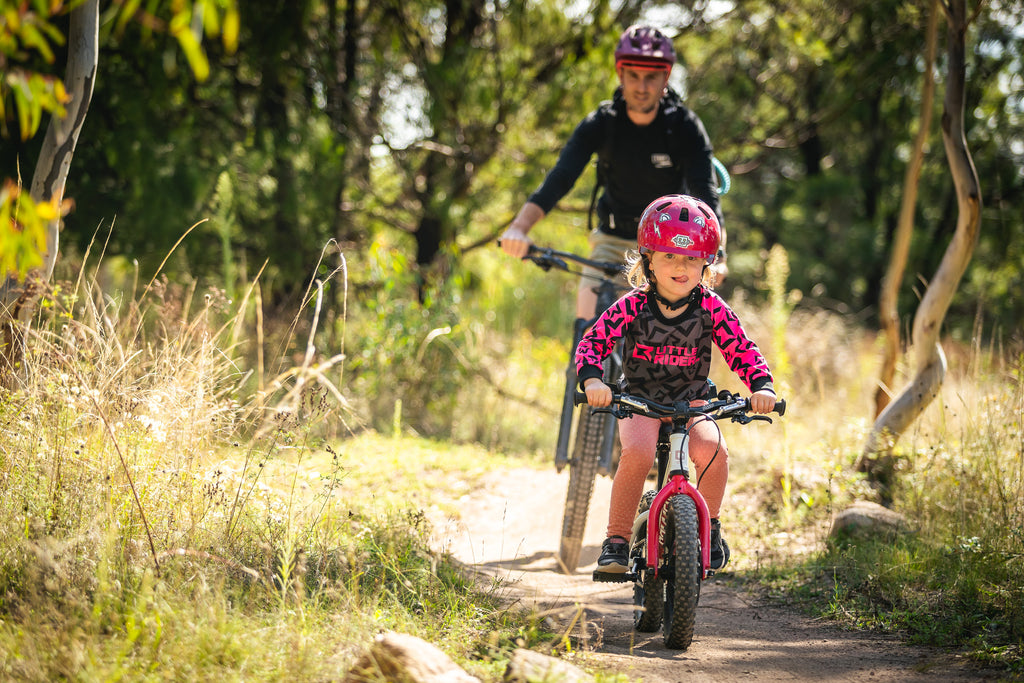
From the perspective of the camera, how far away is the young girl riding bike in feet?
11.5

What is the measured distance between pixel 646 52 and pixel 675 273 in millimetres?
1626

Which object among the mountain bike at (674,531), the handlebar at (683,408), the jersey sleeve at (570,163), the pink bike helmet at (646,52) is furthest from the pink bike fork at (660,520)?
the pink bike helmet at (646,52)

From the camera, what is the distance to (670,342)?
3648mm

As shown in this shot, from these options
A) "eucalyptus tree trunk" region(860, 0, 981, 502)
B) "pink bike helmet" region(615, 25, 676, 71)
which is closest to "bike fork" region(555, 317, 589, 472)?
"pink bike helmet" region(615, 25, 676, 71)

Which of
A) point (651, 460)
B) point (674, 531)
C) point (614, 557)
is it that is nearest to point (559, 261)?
point (651, 460)

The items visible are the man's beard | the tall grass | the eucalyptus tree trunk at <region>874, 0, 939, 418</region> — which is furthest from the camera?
the eucalyptus tree trunk at <region>874, 0, 939, 418</region>

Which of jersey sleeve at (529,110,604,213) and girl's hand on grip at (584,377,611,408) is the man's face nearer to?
jersey sleeve at (529,110,604,213)

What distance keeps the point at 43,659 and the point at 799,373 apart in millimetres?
8967

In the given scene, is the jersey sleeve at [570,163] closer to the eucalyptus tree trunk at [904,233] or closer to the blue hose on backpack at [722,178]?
the blue hose on backpack at [722,178]

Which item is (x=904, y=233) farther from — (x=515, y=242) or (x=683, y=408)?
(x=683, y=408)

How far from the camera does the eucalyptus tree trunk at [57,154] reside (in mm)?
3783

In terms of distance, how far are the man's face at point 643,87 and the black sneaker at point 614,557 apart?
248 centimetres

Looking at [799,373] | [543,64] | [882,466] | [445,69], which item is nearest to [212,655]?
[882,466]

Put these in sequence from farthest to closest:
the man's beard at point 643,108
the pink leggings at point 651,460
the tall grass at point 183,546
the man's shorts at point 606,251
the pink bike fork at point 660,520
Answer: the man's shorts at point 606,251 → the man's beard at point 643,108 → the pink leggings at point 651,460 → the pink bike fork at point 660,520 → the tall grass at point 183,546
